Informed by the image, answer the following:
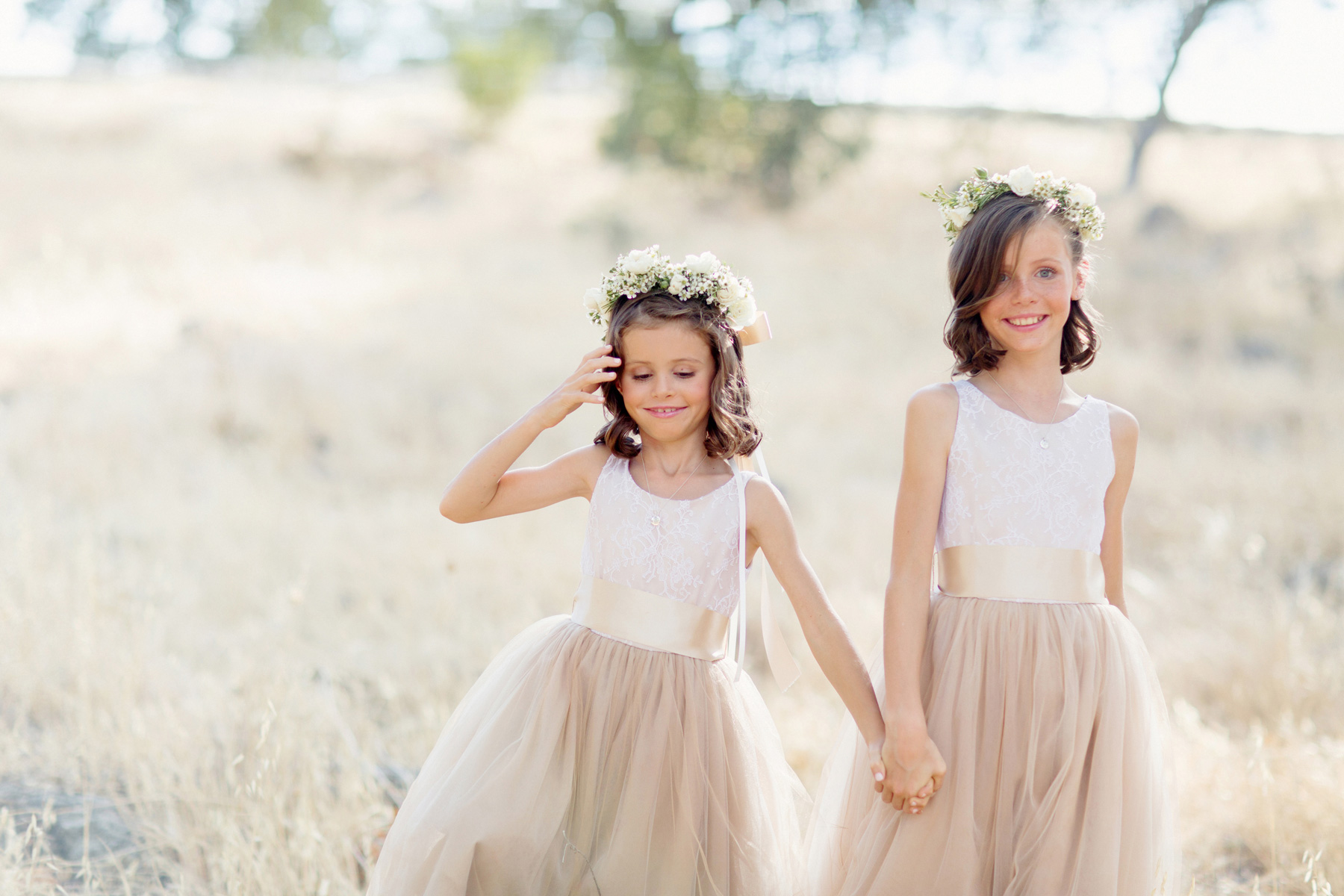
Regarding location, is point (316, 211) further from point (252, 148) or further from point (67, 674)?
point (67, 674)

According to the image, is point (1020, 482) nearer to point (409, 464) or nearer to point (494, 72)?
point (409, 464)

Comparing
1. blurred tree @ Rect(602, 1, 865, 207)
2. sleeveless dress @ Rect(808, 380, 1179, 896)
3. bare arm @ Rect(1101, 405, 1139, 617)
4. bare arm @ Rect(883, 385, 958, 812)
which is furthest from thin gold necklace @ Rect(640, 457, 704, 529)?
blurred tree @ Rect(602, 1, 865, 207)

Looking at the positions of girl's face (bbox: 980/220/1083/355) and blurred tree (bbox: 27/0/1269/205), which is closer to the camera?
girl's face (bbox: 980/220/1083/355)

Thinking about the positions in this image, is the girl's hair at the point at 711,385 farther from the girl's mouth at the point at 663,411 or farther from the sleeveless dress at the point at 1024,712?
the sleeveless dress at the point at 1024,712

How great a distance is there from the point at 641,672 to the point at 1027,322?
3.96 feet

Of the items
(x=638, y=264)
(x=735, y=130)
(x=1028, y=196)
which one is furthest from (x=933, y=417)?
(x=735, y=130)

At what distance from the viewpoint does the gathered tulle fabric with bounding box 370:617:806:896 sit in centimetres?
211

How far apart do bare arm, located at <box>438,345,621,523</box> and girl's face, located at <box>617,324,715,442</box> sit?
57 millimetres

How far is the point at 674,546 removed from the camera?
→ 7.66 feet

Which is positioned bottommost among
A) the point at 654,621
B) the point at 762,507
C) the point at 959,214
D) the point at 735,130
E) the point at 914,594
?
the point at 654,621

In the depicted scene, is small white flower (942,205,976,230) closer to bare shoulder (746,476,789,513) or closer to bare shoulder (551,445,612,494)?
bare shoulder (746,476,789,513)

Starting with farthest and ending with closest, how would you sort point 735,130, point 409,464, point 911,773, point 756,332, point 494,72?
point 494,72, point 735,130, point 409,464, point 756,332, point 911,773

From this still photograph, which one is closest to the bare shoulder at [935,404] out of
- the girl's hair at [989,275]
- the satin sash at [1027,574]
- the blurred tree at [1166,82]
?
the girl's hair at [989,275]

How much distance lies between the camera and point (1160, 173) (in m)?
17.4
